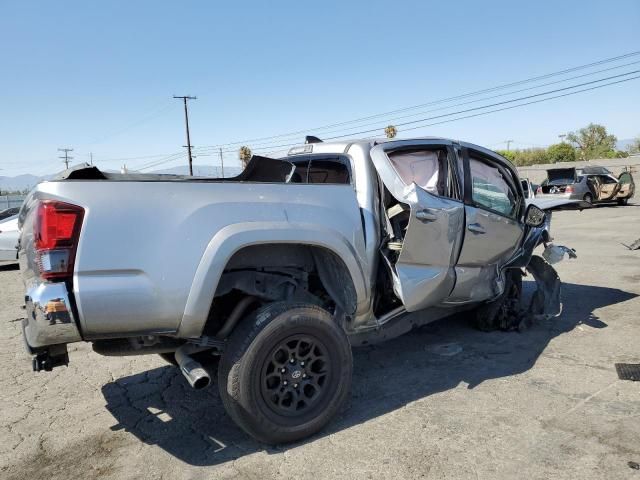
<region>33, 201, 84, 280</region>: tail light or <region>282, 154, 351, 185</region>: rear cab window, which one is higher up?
<region>282, 154, 351, 185</region>: rear cab window

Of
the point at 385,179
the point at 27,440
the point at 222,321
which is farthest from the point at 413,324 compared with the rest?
the point at 27,440

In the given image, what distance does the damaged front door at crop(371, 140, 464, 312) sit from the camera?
145 inches

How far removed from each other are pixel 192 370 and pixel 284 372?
57cm

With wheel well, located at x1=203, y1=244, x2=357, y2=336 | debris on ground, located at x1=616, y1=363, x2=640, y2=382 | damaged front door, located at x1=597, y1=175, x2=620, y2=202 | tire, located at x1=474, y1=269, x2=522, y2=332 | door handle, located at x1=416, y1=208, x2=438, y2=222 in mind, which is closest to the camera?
wheel well, located at x1=203, y1=244, x2=357, y2=336

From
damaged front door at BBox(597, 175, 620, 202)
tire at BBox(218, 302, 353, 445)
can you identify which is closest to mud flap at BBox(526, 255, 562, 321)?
tire at BBox(218, 302, 353, 445)

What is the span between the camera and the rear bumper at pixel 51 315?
2.51 m

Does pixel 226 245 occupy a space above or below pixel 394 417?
above

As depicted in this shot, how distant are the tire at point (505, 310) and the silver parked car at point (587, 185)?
1845cm

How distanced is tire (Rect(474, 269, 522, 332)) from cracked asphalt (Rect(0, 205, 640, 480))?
10 cm

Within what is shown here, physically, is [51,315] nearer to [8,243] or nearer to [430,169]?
[430,169]

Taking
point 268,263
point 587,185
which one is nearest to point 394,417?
point 268,263

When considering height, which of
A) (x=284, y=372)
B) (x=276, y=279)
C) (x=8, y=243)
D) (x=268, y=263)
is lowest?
(x=284, y=372)

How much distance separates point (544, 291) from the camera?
5.26 metres

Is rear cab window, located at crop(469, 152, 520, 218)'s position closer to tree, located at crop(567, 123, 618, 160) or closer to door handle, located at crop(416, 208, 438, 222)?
door handle, located at crop(416, 208, 438, 222)
